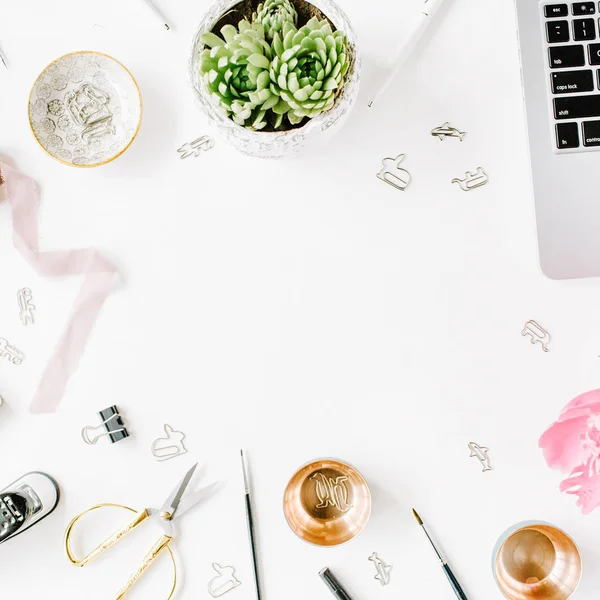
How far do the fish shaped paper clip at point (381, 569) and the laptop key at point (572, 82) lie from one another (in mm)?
540

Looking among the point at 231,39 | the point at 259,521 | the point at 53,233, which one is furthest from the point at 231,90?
the point at 259,521

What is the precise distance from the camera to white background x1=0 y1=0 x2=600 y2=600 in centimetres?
66

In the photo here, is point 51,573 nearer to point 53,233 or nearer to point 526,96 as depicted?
point 53,233

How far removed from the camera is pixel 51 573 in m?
0.67

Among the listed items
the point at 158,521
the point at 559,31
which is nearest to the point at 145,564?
the point at 158,521

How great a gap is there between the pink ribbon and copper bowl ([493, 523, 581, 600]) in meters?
0.52

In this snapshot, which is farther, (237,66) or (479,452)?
(479,452)

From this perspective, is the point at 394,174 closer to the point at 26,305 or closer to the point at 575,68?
the point at 575,68

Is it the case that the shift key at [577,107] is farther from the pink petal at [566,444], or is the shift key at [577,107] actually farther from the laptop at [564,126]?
the pink petal at [566,444]

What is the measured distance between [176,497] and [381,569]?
0.80 feet

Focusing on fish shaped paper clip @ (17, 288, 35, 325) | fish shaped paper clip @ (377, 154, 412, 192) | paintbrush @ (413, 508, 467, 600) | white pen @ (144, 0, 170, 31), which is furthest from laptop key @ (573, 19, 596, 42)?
fish shaped paper clip @ (17, 288, 35, 325)

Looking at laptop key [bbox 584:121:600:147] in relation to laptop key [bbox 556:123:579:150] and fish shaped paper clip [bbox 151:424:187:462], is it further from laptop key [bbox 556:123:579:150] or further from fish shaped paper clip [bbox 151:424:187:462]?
fish shaped paper clip [bbox 151:424:187:462]

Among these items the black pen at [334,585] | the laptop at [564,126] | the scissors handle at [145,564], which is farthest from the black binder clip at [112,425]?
the laptop at [564,126]

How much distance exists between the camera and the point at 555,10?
61 cm
